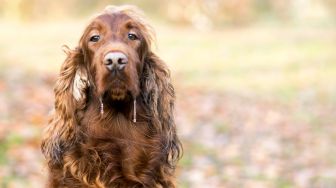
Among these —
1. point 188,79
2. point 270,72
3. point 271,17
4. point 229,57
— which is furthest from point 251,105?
point 271,17

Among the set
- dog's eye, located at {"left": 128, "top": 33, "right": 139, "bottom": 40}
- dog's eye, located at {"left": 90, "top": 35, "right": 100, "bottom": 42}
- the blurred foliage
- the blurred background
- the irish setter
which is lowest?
the irish setter

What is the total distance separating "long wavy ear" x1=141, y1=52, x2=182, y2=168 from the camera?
477 cm

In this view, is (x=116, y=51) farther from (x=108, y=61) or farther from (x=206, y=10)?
(x=206, y=10)

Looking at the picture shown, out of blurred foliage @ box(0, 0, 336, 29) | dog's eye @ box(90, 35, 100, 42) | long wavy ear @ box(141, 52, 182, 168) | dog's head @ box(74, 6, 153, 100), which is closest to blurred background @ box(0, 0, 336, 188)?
blurred foliage @ box(0, 0, 336, 29)

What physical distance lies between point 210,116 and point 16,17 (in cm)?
2144

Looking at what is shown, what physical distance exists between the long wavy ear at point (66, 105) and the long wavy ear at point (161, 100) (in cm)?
43

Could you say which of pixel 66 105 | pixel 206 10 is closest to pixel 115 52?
pixel 66 105

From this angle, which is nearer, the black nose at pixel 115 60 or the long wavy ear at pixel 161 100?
the black nose at pixel 115 60

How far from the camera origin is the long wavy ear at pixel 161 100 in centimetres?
477

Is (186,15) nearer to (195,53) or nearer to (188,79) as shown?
(195,53)

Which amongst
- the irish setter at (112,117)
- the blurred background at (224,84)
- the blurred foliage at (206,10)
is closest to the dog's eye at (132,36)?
the irish setter at (112,117)

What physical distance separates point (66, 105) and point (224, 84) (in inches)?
559

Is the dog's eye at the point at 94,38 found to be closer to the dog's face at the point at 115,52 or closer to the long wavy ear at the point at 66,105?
the dog's face at the point at 115,52

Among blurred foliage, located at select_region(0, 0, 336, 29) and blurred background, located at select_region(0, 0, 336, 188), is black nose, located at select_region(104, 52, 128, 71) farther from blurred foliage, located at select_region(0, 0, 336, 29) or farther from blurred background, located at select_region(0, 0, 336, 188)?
blurred foliage, located at select_region(0, 0, 336, 29)
